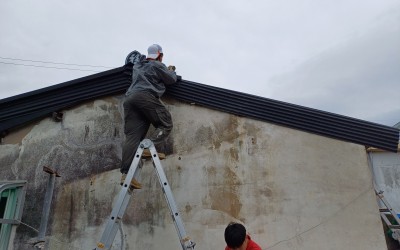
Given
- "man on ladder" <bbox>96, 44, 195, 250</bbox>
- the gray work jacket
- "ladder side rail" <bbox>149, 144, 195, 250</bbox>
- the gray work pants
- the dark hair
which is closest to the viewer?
the dark hair

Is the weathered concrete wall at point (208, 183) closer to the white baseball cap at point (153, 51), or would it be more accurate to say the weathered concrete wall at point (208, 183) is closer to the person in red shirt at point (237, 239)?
the white baseball cap at point (153, 51)

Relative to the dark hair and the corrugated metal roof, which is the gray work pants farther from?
the dark hair

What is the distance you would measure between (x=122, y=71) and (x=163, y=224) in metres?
2.27

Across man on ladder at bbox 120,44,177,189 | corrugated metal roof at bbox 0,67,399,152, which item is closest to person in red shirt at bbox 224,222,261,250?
man on ladder at bbox 120,44,177,189

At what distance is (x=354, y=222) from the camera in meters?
3.55

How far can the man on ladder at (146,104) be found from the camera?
3.81 meters

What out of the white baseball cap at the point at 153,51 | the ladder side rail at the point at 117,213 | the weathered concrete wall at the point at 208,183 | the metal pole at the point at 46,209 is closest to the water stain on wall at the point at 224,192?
the weathered concrete wall at the point at 208,183

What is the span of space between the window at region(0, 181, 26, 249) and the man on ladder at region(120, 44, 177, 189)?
1778 mm

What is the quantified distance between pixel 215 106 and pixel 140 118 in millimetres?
1019

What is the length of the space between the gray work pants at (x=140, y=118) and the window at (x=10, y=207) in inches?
73.5

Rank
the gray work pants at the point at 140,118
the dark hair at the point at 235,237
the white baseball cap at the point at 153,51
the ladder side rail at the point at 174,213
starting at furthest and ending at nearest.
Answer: the white baseball cap at the point at 153,51
the gray work pants at the point at 140,118
the ladder side rail at the point at 174,213
the dark hair at the point at 235,237

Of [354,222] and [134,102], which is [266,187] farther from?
[134,102]

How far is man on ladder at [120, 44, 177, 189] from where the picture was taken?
12.5 ft

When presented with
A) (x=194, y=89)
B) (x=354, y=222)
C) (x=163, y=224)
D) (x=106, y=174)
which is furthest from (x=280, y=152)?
(x=106, y=174)
